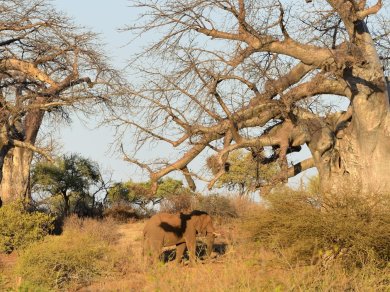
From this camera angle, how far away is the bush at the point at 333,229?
11016 millimetres

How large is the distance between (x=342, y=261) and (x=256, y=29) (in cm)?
511

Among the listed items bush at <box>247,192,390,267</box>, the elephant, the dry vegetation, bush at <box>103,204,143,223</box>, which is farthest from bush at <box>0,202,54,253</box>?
bush at <box>247,192,390,267</box>

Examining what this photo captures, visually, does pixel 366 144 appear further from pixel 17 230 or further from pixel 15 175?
pixel 15 175

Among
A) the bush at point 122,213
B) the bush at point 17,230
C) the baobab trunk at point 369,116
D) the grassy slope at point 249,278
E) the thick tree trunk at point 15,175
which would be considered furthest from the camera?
the bush at point 122,213

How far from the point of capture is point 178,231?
15070 mm

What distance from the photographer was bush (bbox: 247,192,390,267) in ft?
36.1

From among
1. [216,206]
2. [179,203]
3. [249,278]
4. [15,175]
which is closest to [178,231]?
[216,206]

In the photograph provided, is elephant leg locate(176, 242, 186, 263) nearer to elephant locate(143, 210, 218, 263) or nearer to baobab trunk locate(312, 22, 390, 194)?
elephant locate(143, 210, 218, 263)

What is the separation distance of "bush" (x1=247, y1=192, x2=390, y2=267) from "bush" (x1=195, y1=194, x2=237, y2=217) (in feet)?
29.6

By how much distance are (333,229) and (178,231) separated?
178 inches

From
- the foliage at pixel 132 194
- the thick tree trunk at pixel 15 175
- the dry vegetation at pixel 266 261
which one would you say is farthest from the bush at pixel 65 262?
the foliage at pixel 132 194

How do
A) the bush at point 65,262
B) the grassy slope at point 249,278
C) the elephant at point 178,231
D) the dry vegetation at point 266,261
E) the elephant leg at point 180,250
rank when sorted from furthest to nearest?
the elephant at point 178,231
the elephant leg at point 180,250
the bush at point 65,262
the dry vegetation at point 266,261
the grassy slope at point 249,278

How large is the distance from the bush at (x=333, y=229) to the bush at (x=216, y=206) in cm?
903

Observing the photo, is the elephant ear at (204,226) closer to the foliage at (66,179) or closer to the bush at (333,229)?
the bush at (333,229)
